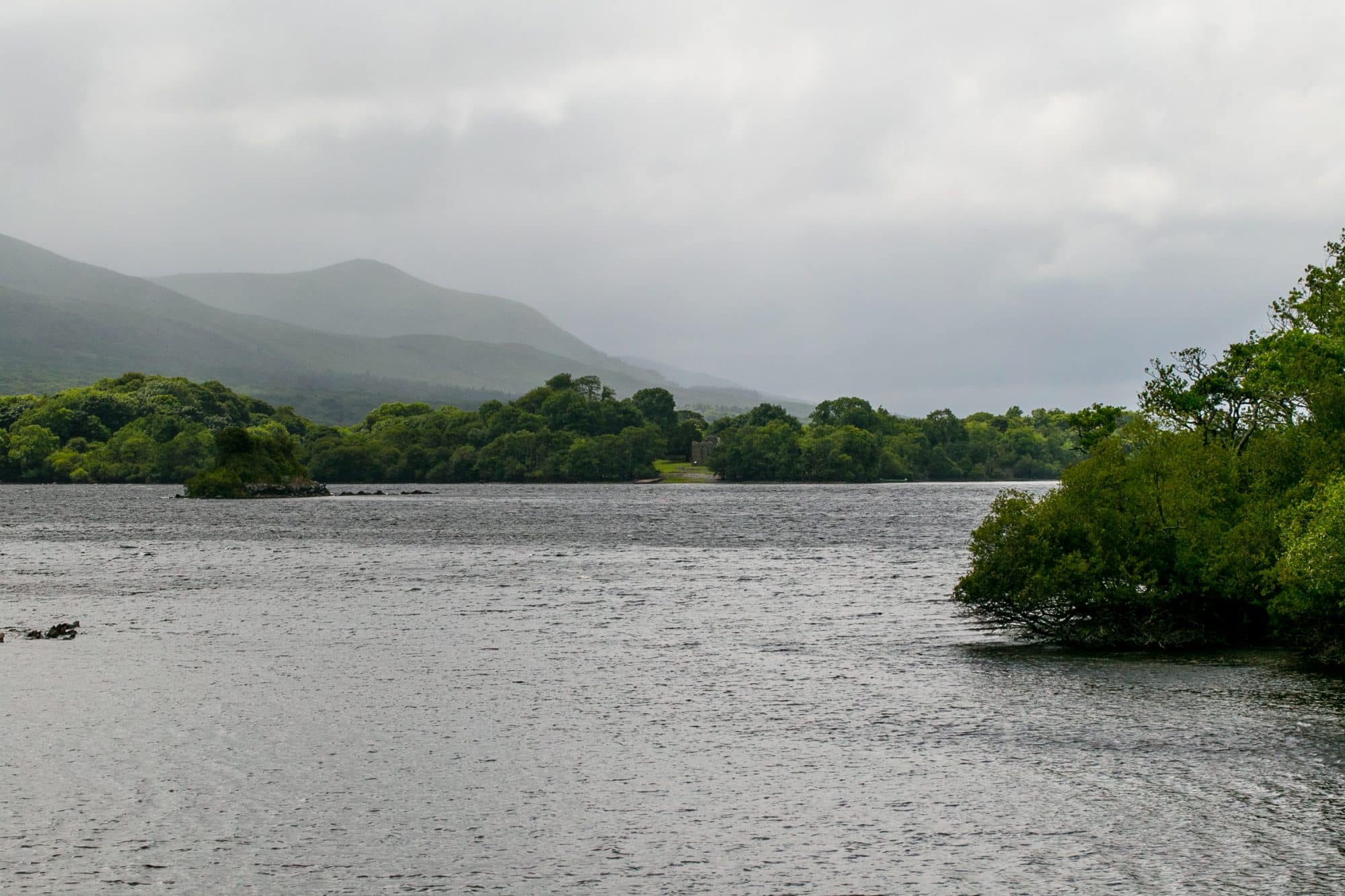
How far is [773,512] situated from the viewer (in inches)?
5950

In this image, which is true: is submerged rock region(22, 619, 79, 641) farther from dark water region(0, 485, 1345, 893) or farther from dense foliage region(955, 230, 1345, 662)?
dense foliage region(955, 230, 1345, 662)

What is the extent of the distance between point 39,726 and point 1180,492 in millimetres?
35229

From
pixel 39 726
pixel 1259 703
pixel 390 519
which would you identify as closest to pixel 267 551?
pixel 390 519

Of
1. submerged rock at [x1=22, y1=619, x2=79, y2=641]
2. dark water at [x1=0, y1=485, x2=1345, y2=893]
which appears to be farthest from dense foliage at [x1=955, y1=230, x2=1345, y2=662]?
submerged rock at [x1=22, y1=619, x2=79, y2=641]

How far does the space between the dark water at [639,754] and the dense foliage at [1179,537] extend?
221 cm

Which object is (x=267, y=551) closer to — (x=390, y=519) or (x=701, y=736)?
(x=390, y=519)

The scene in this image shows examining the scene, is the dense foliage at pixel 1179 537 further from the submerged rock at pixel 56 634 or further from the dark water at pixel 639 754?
the submerged rock at pixel 56 634

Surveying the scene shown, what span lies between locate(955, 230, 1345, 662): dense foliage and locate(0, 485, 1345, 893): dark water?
2.21 metres

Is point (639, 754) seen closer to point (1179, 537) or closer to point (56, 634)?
point (1179, 537)

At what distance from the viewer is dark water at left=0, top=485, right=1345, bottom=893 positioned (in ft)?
61.1

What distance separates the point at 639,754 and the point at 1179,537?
23.0 metres

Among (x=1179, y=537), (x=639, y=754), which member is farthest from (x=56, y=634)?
(x=1179, y=537)

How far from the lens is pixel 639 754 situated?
2588 cm

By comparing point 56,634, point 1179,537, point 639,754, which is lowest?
point 56,634
